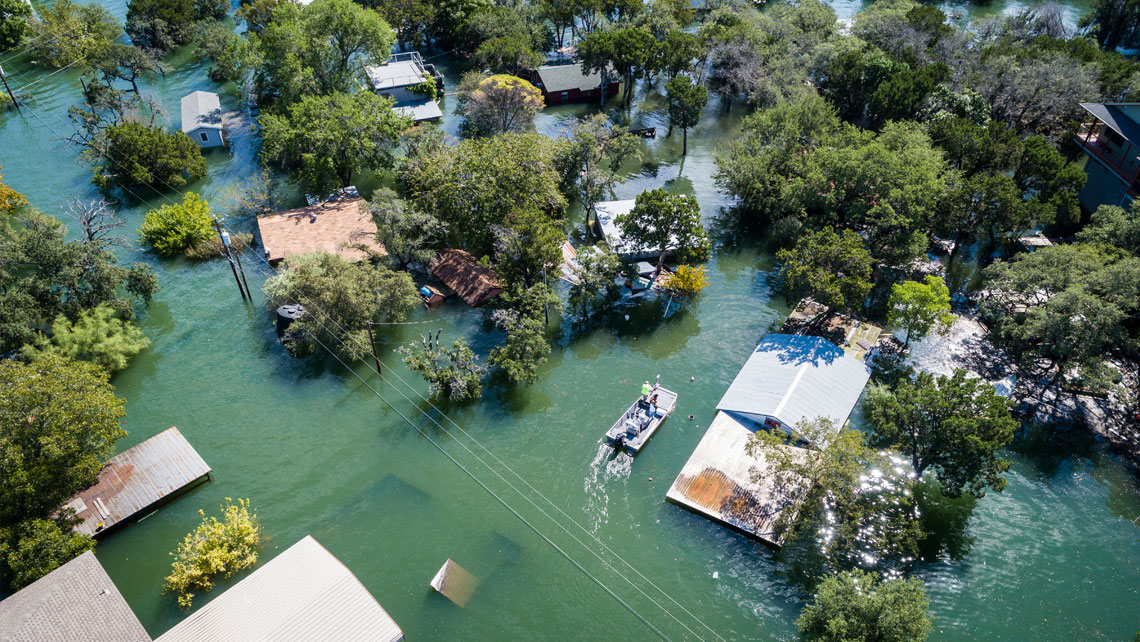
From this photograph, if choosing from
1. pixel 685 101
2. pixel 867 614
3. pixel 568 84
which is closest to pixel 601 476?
pixel 867 614

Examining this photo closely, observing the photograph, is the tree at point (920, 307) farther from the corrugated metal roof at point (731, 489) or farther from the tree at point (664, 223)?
the tree at point (664, 223)

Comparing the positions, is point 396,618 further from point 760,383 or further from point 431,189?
point 431,189

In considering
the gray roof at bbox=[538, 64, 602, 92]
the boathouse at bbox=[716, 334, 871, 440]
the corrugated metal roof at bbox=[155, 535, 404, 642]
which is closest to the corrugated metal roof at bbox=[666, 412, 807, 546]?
the boathouse at bbox=[716, 334, 871, 440]

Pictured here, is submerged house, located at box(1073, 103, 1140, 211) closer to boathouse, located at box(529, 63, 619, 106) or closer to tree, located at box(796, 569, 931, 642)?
tree, located at box(796, 569, 931, 642)

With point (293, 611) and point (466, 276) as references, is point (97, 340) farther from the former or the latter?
point (293, 611)

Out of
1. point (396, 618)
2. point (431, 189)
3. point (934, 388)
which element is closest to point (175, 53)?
point (431, 189)

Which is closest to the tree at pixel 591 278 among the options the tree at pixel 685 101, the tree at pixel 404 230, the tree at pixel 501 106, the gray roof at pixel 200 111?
the tree at pixel 404 230

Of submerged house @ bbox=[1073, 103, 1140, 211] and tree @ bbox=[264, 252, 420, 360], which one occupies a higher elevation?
submerged house @ bbox=[1073, 103, 1140, 211]
